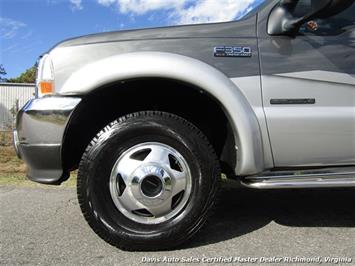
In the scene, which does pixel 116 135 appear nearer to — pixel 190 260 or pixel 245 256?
pixel 190 260

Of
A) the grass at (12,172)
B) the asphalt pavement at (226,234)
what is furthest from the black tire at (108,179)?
the grass at (12,172)

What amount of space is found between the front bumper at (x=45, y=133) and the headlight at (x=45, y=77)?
67 millimetres

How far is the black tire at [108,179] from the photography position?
3379 mm

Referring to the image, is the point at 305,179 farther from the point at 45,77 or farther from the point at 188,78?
the point at 45,77

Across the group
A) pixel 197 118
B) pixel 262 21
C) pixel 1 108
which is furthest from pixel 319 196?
pixel 1 108

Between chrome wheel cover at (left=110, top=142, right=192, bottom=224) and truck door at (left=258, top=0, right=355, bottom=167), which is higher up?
truck door at (left=258, top=0, right=355, bottom=167)

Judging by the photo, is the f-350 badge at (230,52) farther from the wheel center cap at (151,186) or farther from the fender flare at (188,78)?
the wheel center cap at (151,186)

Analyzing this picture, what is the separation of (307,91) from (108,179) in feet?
4.90

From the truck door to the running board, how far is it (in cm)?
16

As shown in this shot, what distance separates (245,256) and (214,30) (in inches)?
61.2

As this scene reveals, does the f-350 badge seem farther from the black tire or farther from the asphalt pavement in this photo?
the asphalt pavement

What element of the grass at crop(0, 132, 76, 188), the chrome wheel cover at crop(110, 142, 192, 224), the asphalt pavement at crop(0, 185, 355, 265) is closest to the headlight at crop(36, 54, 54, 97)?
the chrome wheel cover at crop(110, 142, 192, 224)

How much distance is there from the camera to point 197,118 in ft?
13.0

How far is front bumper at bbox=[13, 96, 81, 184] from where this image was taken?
344 centimetres
